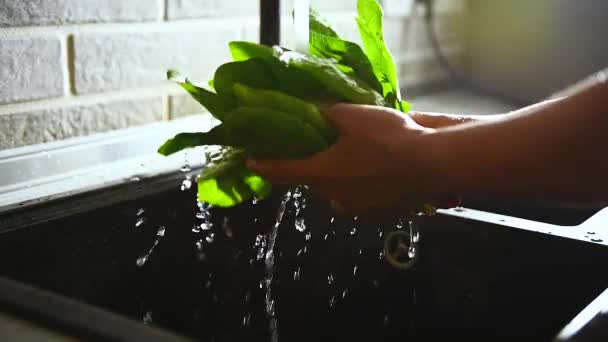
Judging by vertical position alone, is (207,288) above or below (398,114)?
below

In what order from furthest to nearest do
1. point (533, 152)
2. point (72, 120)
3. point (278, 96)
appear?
point (72, 120), point (278, 96), point (533, 152)

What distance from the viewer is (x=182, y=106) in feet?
3.90

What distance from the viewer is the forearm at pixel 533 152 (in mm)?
557

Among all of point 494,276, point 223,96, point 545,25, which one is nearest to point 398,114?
point 223,96

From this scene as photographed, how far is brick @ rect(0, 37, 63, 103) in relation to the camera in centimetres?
88

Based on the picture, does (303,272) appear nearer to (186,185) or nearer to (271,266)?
(271,266)

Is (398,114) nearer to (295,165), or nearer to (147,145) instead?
(295,165)

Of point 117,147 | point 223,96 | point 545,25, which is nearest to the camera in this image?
point 223,96

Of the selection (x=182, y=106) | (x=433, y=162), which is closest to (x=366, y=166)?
(x=433, y=162)

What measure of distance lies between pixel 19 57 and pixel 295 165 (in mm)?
428

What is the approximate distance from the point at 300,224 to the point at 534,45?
1295 millimetres

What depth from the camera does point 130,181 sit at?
2.95 feet

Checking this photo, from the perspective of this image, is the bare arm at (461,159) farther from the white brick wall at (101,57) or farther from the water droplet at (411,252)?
the white brick wall at (101,57)

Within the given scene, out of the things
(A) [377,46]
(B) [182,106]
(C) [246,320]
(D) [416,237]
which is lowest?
(C) [246,320]
